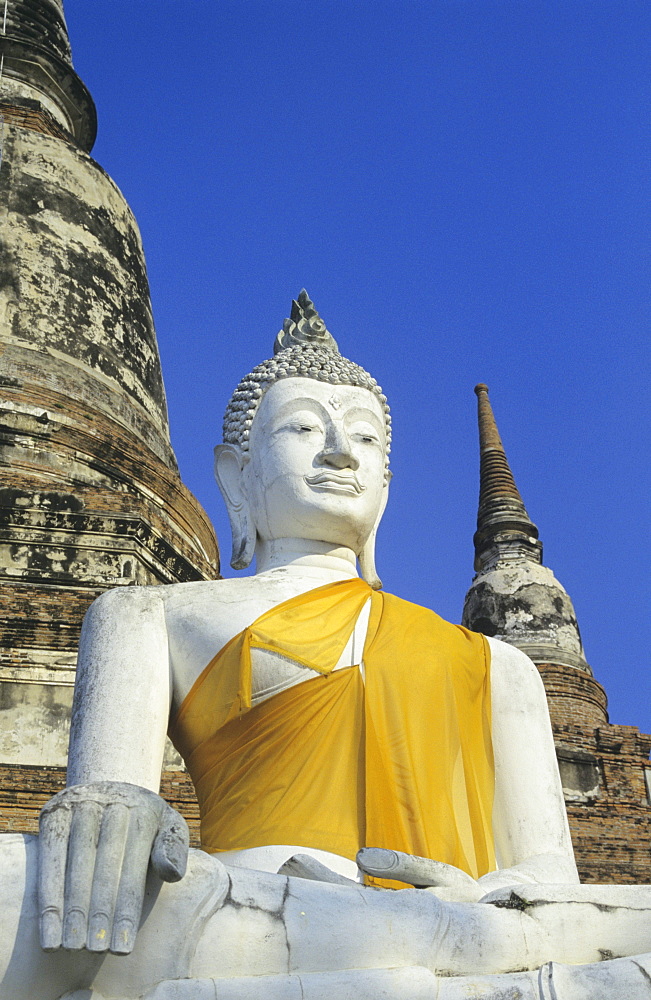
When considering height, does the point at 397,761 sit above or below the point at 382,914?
above

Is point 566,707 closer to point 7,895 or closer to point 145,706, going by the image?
point 145,706

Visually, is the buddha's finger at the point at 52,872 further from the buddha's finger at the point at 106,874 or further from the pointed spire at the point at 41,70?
the pointed spire at the point at 41,70

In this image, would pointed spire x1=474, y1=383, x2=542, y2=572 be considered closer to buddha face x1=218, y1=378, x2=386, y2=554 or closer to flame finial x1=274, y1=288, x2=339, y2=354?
flame finial x1=274, y1=288, x2=339, y2=354

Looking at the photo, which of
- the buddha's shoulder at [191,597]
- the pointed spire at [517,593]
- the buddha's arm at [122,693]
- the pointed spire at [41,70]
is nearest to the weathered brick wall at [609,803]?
the pointed spire at [517,593]

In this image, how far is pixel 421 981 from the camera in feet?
8.90

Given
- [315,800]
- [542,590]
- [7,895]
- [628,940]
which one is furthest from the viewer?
[542,590]

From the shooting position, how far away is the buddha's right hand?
2.62 m

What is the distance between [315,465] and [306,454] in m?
0.05

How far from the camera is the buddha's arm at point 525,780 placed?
12.8ft

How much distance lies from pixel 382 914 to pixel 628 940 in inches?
22.9

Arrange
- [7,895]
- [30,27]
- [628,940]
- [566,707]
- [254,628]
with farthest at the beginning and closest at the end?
[30,27], [566,707], [254,628], [628,940], [7,895]

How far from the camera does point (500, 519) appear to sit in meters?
13.6

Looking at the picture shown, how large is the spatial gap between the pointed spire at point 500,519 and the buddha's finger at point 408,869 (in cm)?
995

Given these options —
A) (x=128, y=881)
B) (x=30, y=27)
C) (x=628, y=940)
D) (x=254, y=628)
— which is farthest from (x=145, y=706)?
(x=30, y=27)
